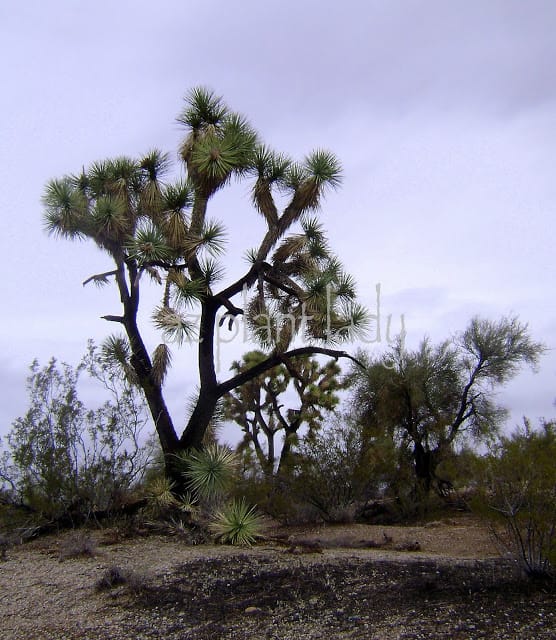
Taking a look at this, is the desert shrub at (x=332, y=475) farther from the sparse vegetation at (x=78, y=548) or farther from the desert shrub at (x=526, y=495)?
the desert shrub at (x=526, y=495)

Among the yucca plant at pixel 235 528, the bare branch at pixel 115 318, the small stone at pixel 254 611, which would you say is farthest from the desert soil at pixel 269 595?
the bare branch at pixel 115 318

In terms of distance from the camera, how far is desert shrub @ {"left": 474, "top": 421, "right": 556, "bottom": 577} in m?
7.20

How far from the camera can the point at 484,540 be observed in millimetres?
11391

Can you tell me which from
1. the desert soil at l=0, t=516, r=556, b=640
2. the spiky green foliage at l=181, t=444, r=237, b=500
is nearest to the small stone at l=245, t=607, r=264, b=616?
the desert soil at l=0, t=516, r=556, b=640

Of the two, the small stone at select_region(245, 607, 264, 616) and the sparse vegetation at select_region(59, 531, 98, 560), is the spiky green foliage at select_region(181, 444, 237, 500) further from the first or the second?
the small stone at select_region(245, 607, 264, 616)

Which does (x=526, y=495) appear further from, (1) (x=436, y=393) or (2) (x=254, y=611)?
(1) (x=436, y=393)

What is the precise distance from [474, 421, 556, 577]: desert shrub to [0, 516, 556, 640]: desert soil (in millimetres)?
327

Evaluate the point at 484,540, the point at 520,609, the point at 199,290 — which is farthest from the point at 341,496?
the point at 520,609

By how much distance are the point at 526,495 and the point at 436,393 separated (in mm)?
10671

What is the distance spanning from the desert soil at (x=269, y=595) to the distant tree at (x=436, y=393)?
7.43 m

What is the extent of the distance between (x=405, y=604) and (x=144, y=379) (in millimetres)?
6735

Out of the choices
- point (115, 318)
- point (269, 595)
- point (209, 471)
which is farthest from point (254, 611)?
point (115, 318)

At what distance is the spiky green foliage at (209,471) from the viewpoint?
35.9 ft

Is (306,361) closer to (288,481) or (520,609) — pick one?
(288,481)
